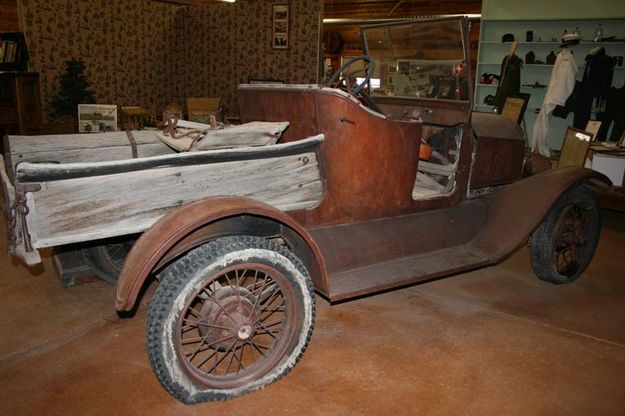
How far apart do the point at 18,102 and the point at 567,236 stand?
25.4ft

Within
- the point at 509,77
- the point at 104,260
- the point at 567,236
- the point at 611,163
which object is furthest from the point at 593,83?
the point at 104,260

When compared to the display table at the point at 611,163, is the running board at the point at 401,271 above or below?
below

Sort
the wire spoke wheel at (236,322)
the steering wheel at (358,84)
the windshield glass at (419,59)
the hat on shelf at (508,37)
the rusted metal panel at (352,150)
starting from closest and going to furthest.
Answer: the wire spoke wheel at (236,322), the rusted metal panel at (352,150), the steering wheel at (358,84), the windshield glass at (419,59), the hat on shelf at (508,37)

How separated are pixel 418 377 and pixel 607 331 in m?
1.30

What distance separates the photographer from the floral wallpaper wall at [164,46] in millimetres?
9391

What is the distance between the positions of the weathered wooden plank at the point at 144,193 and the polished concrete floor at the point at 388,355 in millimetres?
773

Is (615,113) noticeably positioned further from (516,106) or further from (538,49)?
(538,49)

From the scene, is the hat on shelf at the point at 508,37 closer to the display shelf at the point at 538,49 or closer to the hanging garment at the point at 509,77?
the display shelf at the point at 538,49

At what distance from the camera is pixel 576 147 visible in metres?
5.32

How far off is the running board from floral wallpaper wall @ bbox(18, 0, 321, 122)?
7.23 m

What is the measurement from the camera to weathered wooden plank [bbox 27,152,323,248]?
1831 millimetres

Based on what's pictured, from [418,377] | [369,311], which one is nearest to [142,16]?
[369,311]

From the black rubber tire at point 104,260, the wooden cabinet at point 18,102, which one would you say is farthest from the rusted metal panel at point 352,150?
the wooden cabinet at point 18,102

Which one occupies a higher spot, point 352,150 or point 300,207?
point 352,150
